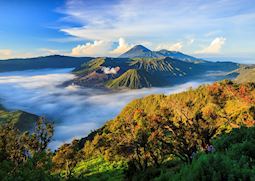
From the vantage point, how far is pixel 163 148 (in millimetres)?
47188

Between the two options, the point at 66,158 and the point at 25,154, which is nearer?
the point at 25,154

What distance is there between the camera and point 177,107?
5131 cm

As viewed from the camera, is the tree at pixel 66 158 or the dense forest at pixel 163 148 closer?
the dense forest at pixel 163 148

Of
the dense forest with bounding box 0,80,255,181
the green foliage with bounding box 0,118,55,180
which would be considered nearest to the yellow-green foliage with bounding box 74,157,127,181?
the dense forest with bounding box 0,80,255,181

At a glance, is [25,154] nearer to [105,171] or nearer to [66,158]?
[66,158]

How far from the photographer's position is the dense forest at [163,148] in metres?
15.9

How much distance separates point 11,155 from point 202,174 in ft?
65.9

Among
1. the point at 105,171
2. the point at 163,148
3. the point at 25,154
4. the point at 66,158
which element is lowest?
the point at 105,171

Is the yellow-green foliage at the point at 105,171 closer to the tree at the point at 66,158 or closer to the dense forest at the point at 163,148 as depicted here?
the dense forest at the point at 163,148

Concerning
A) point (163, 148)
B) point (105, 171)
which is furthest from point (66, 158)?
point (163, 148)

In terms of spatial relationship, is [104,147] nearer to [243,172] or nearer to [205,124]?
[205,124]

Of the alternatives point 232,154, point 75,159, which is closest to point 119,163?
point 75,159

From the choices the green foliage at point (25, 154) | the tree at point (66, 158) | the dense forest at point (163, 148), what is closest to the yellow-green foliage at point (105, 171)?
the dense forest at point (163, 148)

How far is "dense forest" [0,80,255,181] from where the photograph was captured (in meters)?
15.9
